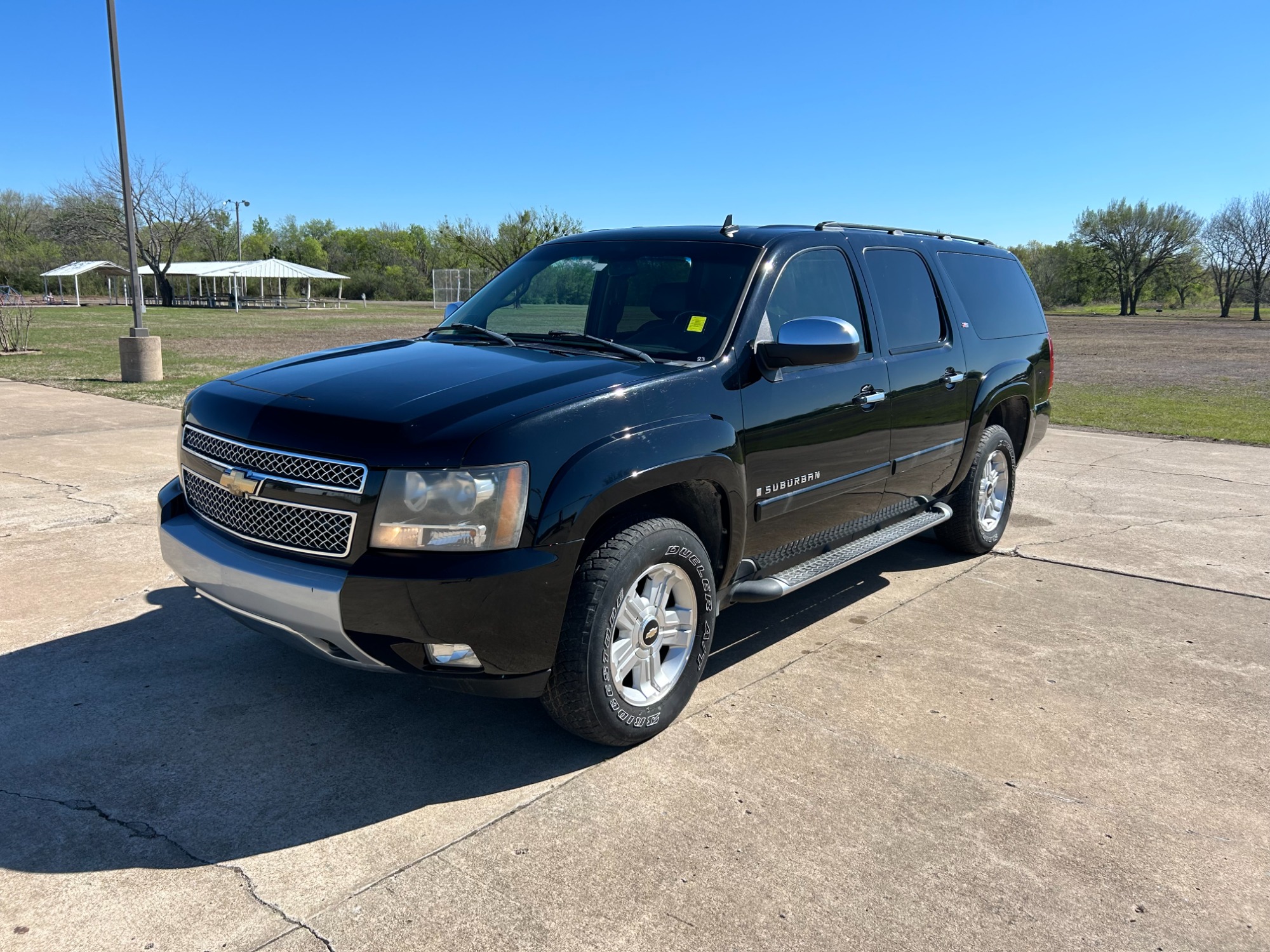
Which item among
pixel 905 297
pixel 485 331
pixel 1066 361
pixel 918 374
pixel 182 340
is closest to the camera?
pixel 485 331

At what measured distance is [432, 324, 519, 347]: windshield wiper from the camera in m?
4.22

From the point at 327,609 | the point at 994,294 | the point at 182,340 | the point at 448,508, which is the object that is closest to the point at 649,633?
the point at 448,508

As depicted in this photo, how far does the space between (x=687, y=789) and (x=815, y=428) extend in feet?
5.75

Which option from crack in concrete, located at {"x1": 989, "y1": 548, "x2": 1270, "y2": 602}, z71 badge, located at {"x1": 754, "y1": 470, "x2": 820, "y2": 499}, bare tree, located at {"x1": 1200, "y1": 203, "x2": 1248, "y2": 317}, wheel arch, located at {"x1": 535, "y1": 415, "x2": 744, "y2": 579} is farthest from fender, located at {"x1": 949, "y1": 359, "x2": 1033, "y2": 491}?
bare tree, located at {"x1": 1200, "y1": 203, "x2": 1248, "y2": 317}

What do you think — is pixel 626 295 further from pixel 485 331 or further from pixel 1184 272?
pixel 1184 272

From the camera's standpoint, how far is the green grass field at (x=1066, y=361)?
551 inches

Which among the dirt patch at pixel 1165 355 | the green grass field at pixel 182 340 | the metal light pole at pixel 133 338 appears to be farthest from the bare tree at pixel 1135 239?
the metal light pole at pixel 133 338

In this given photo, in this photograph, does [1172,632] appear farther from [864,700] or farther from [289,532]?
[289,532]

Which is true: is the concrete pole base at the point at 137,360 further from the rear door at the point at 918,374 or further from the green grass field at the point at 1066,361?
the rear door at the point at 918,374

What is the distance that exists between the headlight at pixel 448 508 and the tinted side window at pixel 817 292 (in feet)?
5.59

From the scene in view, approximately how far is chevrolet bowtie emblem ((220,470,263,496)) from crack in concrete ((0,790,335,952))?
3.59 ft

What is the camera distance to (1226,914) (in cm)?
267

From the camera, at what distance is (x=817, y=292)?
14.8ft

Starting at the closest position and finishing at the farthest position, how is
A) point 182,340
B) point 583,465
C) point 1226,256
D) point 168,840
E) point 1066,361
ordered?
point 168,840 → point 583,465 → point 1066,361 → point 182,340 → point 1226,256
